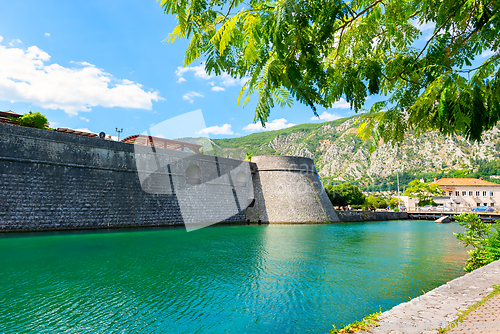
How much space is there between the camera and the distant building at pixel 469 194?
4988 cm

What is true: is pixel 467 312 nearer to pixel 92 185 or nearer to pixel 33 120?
pixel 92 185

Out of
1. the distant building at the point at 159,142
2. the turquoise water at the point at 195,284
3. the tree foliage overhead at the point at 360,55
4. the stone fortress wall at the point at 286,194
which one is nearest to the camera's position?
the tree foliage overhead at the point at 360,55

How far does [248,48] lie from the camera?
5.28ft

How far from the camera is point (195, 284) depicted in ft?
21.3

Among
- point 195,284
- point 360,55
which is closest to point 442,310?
point 360,55

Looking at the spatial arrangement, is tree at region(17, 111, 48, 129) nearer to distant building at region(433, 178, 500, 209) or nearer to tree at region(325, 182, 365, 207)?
tree at region(325, 182, 365, 207)

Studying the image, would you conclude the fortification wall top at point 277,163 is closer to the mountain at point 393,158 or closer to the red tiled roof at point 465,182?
the mountain at point 393,158

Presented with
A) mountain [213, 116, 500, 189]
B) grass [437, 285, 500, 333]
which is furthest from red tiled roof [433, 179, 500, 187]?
grass [437, 285, 500, 333]

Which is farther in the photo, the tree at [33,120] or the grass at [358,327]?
the tree at [33,120]

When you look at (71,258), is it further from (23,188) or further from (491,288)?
(491,288)

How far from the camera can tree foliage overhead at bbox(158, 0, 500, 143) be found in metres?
1.67

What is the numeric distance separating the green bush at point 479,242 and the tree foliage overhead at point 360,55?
230 inches

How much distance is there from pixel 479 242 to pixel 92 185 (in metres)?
15.9

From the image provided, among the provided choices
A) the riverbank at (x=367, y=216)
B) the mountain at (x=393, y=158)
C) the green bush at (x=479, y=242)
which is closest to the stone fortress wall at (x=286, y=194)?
the riverbank at (x=367, y=216)
